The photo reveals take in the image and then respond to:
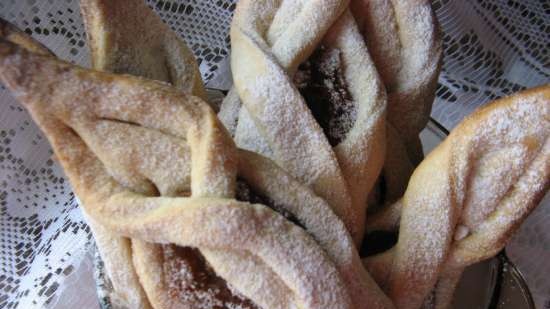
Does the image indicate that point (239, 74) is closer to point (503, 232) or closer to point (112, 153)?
point (112, 153)

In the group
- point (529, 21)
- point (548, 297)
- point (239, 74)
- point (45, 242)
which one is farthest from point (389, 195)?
point (529, 21)

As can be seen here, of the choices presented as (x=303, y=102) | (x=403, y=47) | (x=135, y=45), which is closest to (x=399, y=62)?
(x=403, y=47)

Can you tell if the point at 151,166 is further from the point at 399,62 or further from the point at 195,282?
the point at 399,62

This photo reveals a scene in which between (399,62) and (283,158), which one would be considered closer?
(283,158)

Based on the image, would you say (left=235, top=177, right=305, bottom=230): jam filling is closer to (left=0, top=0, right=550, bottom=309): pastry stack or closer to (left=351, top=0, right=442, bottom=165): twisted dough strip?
(left=0, top=0, right=550, bottom=309): pastry stack

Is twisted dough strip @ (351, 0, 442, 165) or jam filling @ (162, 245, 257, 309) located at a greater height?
twisted dough strip @ (351, 0, 442, 165)

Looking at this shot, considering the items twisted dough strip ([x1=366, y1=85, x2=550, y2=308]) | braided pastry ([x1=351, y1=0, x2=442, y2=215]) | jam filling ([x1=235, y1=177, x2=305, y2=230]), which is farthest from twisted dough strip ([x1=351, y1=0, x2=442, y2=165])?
jam filling ([x1=235, y1=177, x2=305, y2=230])

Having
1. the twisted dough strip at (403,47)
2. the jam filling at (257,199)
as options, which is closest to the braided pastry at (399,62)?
the twisted dough strip at (403,47)
